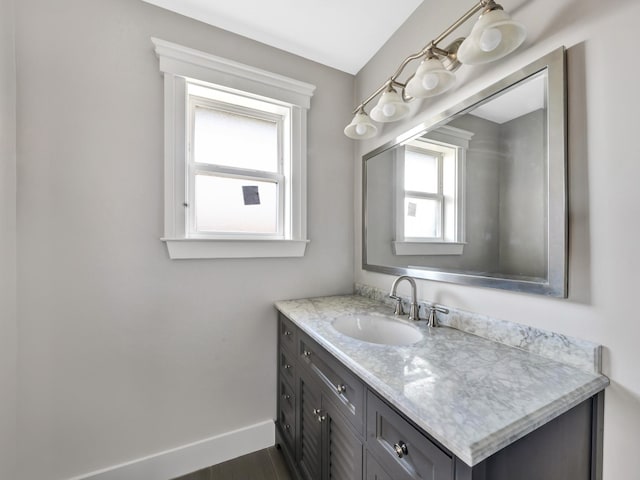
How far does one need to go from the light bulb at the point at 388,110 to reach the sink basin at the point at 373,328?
1037mm

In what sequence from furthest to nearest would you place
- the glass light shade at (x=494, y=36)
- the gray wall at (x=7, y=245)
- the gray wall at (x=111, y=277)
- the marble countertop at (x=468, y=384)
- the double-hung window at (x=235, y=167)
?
1. the double-hung window at (x=235, y=167)
2. the gray wall at (x=111, y=277)
3. the gray wall at (x=7, y=245)
4. the glass light shade at (x=494, y=36)
5. the marble countertop at (x=468, y=384)

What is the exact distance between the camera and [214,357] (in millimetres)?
1493

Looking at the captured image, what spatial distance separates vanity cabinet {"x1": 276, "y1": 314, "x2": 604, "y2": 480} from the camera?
60cm

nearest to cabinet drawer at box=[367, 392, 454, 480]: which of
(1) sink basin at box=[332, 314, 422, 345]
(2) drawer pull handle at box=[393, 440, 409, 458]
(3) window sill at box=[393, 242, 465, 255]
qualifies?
(2) drawer pull handle at box=[393, 440, 409, 458]

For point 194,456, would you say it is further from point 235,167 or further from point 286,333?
point 235,167

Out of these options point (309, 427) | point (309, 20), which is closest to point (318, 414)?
point (309, 427)

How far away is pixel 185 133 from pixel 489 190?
1.51 metres

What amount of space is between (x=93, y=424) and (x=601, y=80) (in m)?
2.41

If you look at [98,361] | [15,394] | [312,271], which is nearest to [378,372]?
[312,271]

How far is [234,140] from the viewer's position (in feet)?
5.24

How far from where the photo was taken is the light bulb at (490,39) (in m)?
0.84

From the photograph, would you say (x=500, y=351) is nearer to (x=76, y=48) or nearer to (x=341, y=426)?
(x=341, y=426)

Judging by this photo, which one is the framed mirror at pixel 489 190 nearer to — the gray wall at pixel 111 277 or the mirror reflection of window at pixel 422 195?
the mirror reflection of window at pixel 422 195

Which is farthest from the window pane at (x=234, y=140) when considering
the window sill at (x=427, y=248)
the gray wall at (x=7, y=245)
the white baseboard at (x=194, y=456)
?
the white baseboard at (x=194, y=456)
